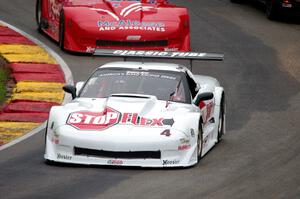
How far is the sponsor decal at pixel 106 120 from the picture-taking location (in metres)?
13.8

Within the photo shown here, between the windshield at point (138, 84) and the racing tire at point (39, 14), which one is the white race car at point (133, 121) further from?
the racing tire at point (39, 14)

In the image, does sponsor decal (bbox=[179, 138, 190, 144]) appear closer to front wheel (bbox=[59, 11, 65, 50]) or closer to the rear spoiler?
the rear spoiler

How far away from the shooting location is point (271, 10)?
92.3 ft

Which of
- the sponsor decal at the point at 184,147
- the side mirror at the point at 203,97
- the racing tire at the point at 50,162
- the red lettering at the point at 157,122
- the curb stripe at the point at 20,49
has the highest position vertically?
the red lettering at the point at 157,122

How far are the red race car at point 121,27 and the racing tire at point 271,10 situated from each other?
17.3ft

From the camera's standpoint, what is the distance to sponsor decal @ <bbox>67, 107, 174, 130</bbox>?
45.4 feet

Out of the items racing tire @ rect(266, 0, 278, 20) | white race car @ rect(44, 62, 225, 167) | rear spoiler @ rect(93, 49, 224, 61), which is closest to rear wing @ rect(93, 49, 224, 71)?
rear spoiler @ rect(93, 49, 224, 61)

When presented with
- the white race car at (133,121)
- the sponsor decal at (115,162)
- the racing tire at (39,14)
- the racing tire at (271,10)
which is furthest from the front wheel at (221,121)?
→ the racing tire at (271,10)

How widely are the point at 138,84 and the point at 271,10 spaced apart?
44.6 feet

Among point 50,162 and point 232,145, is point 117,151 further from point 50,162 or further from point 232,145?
point 232,145

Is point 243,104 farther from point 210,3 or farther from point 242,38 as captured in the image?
point 210,3

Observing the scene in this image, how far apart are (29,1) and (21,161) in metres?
15.7

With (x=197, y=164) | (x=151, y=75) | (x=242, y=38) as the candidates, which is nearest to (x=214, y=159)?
(x=197, y=164)

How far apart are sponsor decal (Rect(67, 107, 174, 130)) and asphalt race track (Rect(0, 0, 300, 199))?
0.52 metres
